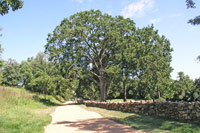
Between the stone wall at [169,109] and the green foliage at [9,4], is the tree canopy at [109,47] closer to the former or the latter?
the stone wall at [169,109]

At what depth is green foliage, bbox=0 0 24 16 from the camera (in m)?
7.10

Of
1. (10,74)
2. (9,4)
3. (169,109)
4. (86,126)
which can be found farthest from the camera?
(10,74)

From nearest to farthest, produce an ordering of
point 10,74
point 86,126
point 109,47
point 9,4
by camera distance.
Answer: point 9,4 → point 86,126 → point 109,47 → point 10,74

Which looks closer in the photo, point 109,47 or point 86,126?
point 86,126

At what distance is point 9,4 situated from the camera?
711 cm

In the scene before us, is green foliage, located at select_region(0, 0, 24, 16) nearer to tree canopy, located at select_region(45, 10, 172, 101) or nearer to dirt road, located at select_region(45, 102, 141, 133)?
dirt road, located at select_region(45, 102, 141, 133)

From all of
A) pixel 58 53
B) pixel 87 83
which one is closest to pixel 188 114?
pixel 58 53

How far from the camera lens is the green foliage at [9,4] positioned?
7102 millimetres

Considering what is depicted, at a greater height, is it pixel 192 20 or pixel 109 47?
pixel 109 47

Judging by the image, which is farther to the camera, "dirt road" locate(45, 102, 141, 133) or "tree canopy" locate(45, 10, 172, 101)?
"tree canopy" locate(45, 10, 172, 101)

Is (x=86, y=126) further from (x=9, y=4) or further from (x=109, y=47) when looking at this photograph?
(x=109, y=47)

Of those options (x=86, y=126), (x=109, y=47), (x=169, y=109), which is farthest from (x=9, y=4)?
(x=109, y=47)

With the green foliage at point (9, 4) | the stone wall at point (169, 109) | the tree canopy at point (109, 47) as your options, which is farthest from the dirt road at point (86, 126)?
the tree canopy at point (109, 47)

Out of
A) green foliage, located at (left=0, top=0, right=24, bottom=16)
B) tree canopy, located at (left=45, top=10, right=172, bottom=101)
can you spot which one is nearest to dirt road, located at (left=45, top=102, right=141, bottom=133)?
green foliage, located at (left=0, top=0, right=24, bottom=16)
